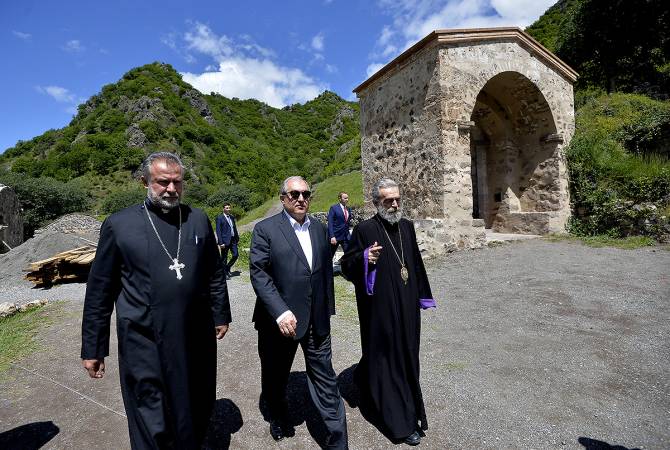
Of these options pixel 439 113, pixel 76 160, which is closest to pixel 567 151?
pixel 439 113

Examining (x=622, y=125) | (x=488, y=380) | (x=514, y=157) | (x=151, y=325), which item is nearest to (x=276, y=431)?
(x=151, y=325)

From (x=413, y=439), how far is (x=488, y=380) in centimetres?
124

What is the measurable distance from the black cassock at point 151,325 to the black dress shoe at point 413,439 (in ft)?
4.53

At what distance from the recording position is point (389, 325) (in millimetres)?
2662

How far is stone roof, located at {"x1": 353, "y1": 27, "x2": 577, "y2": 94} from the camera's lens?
869cm

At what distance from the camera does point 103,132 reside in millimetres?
53844

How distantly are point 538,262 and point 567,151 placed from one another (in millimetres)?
5167

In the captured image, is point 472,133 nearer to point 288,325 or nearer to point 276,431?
point 288,325

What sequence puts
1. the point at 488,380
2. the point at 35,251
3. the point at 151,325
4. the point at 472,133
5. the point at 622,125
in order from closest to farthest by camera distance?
the point at 151,325 → the point at 488,380 → the point at 35,251 → the point at 622,125 → the point at 472,133

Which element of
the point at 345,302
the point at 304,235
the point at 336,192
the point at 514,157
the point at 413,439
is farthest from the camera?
the point at 336,192

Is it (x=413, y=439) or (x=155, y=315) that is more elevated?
(x=155, y=315)

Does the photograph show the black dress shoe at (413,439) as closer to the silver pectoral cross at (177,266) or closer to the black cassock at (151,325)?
the black cassock at (151,325)

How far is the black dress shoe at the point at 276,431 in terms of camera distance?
8.09 ft

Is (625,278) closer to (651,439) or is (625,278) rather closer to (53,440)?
(651,439)
